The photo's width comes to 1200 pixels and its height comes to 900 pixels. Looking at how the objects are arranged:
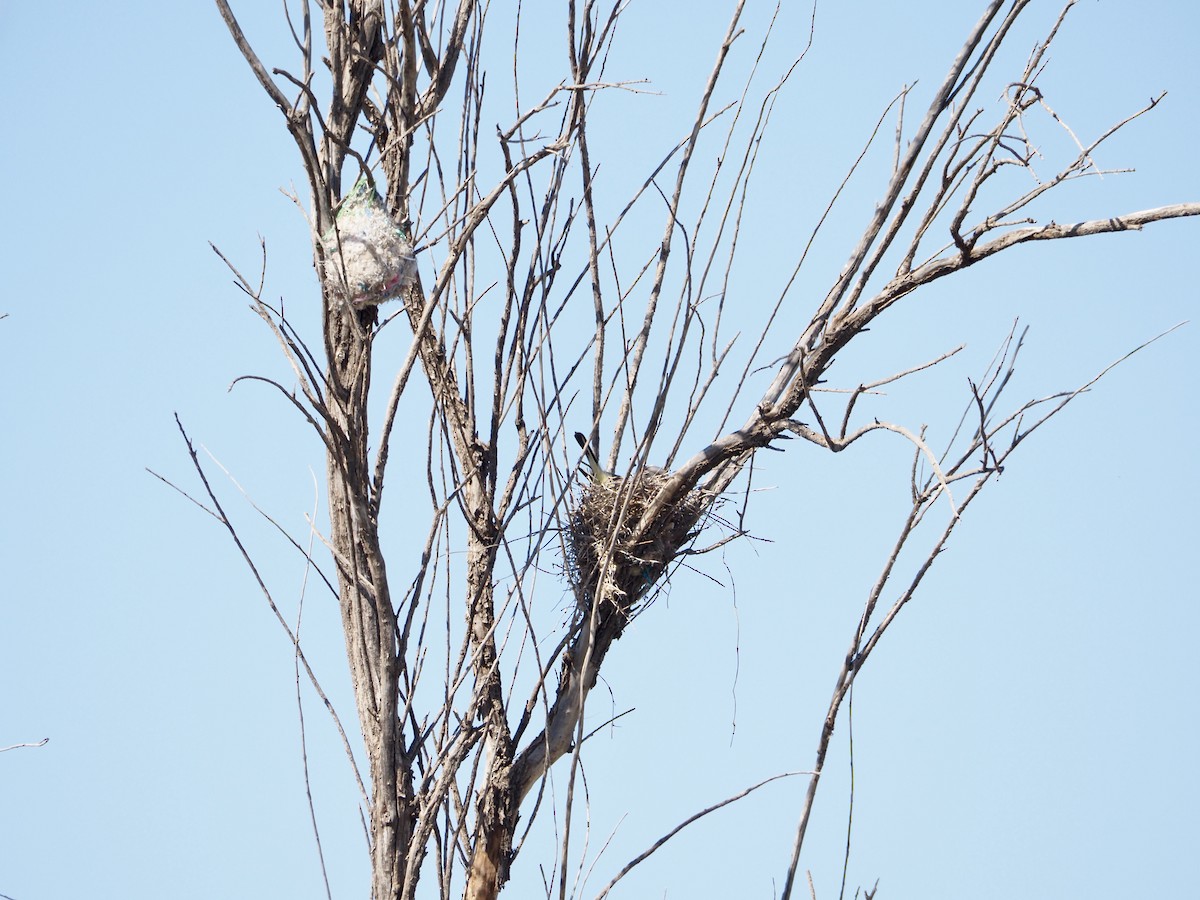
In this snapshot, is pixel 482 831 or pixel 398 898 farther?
pixel 482 831

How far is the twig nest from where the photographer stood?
2.27 meters

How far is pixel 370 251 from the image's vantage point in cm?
231

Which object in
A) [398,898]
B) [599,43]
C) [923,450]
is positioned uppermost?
[599,43]

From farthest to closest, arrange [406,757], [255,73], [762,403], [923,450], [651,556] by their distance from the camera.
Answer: [651,556]
[762,403]
[406,757]
[923,450]
[255,73]

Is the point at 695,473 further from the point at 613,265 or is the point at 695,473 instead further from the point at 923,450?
the point at 923,450

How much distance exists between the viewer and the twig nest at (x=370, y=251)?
2268 mm

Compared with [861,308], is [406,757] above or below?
below

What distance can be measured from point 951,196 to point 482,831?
1476mm

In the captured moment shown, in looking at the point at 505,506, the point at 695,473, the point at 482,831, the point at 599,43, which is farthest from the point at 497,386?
the point at 482,831

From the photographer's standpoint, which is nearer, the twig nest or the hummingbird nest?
the twig nest

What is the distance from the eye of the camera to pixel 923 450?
2078 mm

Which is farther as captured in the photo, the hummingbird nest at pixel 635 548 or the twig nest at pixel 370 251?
the hummingbird nest at pixel 635 548

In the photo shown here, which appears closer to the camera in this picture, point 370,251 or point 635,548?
point 370,251

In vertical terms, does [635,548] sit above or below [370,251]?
below
